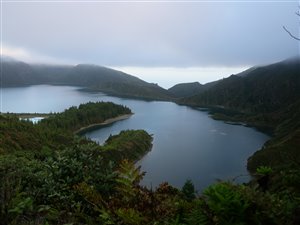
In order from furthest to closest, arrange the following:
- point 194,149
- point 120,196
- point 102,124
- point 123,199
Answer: point 102,124
point 194,149
point 120,196
point 123,199

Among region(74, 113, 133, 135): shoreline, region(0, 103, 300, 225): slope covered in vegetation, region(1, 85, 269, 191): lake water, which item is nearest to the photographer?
region(0, 103, 300, 225): slope covered in vegetation

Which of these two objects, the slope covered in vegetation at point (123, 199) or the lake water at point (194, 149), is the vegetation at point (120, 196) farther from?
the lake water at point (194, 149)

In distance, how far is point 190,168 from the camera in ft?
235

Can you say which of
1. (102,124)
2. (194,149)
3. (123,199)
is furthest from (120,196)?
(102,124)

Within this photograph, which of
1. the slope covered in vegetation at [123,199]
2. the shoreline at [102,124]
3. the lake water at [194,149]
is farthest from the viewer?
the shoreline at [102,124]

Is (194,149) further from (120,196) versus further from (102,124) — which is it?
(120,196)

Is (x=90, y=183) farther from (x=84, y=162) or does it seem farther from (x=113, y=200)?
(x=113, y=200)

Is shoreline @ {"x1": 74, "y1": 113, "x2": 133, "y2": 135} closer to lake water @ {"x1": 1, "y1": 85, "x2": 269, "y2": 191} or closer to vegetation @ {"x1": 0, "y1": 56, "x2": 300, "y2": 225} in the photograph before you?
lake water @ {"x1": 1, "y1": 85, "x2": 269, "y2": 191}

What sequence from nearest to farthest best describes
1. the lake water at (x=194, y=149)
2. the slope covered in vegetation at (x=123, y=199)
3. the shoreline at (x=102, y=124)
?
the slope covered in vegetation at (x=123, y=199) → the lake water at (x=194, y=149) → the shoreline at (x=102, y=124)

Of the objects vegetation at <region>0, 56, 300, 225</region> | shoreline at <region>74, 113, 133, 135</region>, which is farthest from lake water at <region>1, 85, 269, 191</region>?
vegetation at <region>0, 56, 300, 225</region>

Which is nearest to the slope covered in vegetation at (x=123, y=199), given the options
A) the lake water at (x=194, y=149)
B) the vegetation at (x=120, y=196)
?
the vegetation at (x=120, y=196)

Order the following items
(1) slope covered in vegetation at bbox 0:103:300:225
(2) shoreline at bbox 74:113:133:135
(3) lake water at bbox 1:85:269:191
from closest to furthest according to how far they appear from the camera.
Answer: (1) slope covered in vegetation at bbox 0:103:300:225, (3) lake water at bbox 1:85:269:191, (2) shoreline at bbox 74:113:133:135

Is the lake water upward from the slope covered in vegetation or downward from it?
downward

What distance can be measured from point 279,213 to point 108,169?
16.3 ft
